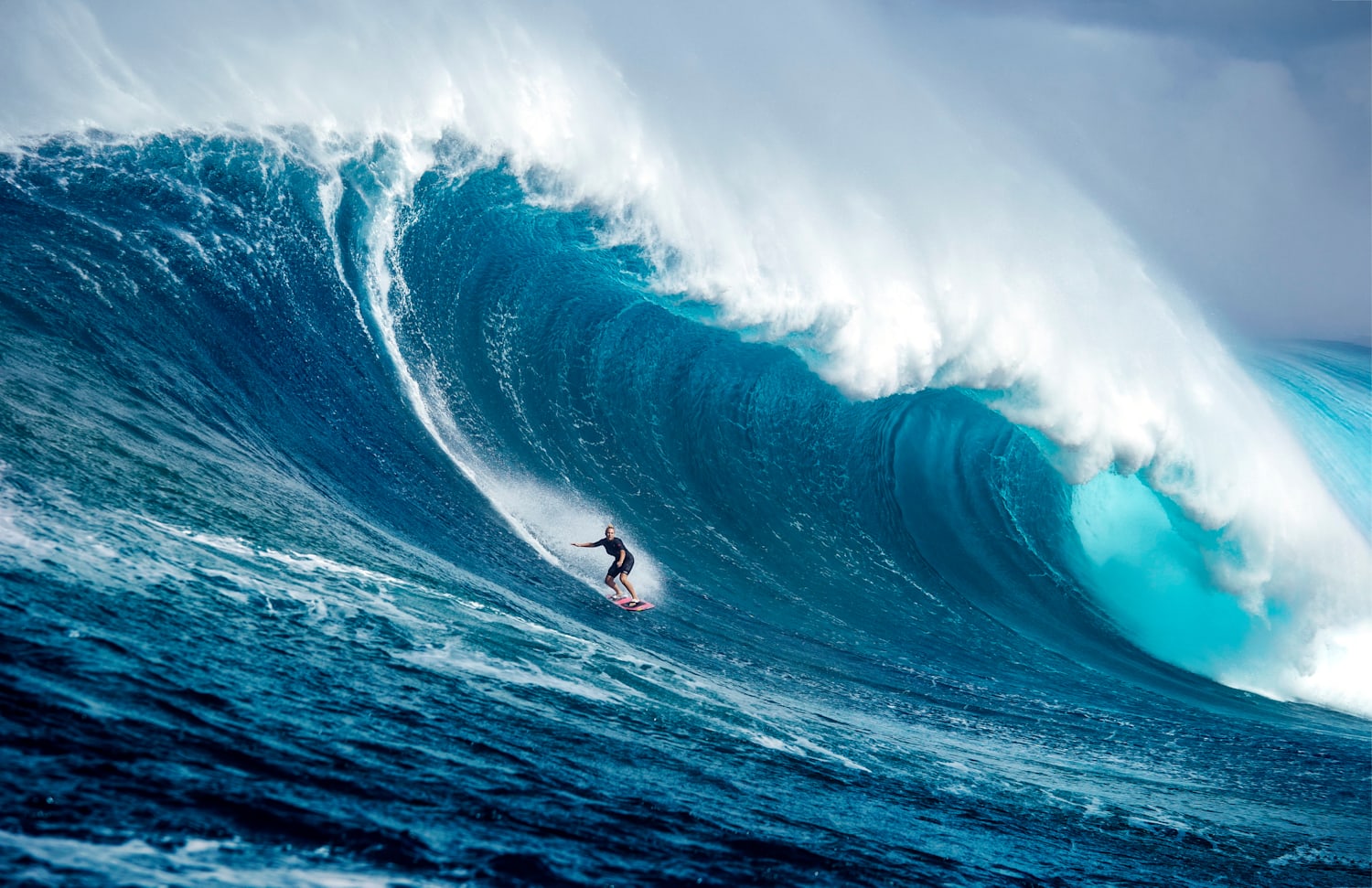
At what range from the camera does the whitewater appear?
345 centimetres

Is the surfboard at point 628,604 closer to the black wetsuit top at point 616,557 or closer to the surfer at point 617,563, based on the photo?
the surfer at point 617,563

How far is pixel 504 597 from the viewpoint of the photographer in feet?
20.0

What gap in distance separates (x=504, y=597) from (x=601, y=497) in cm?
255

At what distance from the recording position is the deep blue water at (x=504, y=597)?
3.14 m

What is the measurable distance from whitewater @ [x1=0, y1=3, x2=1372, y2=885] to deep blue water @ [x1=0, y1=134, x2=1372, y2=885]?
0.04 meters

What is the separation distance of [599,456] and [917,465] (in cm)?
439

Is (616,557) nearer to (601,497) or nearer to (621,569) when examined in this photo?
(621,569)

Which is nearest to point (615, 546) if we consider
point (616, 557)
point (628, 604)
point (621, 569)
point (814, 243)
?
point (616, 557)

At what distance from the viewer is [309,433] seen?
7.24 m

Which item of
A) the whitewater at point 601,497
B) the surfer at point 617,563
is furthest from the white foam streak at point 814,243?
the surfer at point 617,563

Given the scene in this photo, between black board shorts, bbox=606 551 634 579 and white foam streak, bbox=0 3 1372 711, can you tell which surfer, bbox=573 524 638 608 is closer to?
black board shorts, bbox=606 551 634 579

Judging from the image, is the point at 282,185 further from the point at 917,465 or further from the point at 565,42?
the point at 917,465

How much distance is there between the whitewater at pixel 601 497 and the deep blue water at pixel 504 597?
35 mm

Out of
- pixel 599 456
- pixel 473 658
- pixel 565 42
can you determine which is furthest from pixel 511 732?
pixel 565 42
